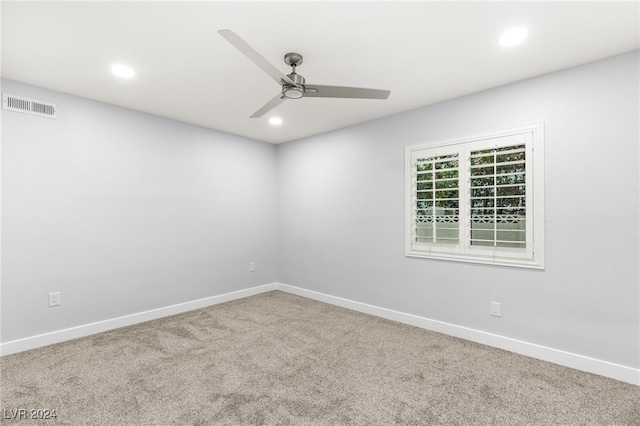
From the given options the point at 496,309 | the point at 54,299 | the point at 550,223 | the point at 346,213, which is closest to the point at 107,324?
the point at 54,299

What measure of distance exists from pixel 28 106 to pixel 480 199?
14.1 feet

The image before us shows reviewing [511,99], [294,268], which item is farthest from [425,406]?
[294,268]

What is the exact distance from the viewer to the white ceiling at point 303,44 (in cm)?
182

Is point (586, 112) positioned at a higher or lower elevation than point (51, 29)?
lower

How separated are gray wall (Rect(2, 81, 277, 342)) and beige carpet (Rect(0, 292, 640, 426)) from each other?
1.60ft

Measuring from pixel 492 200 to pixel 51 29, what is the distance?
364cm

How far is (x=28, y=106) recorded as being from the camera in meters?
2.81

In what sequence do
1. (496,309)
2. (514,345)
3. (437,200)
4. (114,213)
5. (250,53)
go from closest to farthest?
(250,53)
(514,345)
(496,309)
(437,200)
(114,213)

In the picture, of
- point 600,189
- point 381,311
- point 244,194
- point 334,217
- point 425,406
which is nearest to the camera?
point 425,406

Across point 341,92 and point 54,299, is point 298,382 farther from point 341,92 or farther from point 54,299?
point 54,299

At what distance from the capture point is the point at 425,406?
197 centimetres

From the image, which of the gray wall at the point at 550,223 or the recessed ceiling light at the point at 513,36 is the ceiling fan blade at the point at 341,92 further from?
the gray wall at the point at 550,223

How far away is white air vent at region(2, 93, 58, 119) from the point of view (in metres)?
2.70

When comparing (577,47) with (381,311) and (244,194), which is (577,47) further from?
(244,194)
